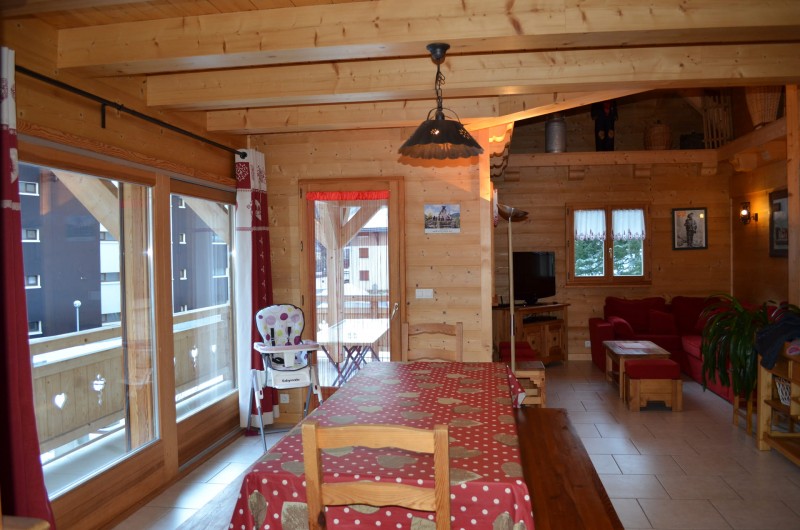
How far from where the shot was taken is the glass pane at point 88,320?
315cm

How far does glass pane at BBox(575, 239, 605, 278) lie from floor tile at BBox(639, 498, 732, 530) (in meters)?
5.23

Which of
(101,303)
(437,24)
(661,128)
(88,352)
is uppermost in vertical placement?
(661,128)

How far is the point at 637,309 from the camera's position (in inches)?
309

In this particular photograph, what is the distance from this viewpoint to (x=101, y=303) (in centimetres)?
364

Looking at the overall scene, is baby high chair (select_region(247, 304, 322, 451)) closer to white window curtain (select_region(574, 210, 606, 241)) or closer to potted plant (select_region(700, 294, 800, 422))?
potted plant (select_region(700, 294, 800, 422))

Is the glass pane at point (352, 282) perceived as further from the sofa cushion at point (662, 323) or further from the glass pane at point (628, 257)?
the glass pane at point (628, 257)

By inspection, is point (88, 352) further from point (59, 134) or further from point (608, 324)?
point (608, 324)

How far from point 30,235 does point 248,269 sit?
2145 mm

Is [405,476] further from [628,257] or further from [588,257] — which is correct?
[628,257]

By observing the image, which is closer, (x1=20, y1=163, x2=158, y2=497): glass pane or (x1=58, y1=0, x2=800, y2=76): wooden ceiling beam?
(x1=58, y1=0, x2=800, y2=76): wooden ceiling beam

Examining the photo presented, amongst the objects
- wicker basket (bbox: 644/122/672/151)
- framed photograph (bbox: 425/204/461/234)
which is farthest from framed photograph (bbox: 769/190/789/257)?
framed photograph (bbox: 425/204/461/234)

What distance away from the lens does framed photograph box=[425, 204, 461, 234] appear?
17.5 feet

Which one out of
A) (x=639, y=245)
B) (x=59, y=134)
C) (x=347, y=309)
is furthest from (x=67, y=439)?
(x=639, y=245)

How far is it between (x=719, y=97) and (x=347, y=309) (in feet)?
19.7
